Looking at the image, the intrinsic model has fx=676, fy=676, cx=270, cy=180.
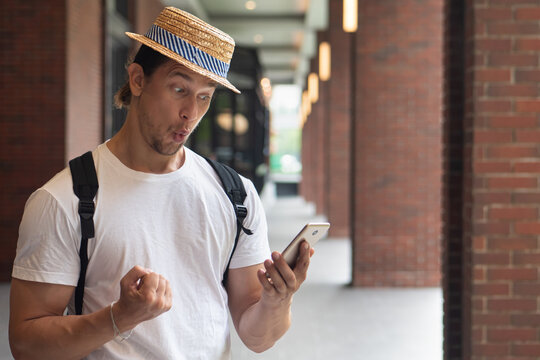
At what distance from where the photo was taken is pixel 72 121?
28.3ft

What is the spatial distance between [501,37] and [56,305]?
108 inches

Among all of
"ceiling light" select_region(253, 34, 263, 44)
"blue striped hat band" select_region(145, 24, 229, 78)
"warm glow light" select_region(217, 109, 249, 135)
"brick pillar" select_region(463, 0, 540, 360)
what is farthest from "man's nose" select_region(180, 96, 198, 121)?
"ceiling light" select_region(253, 34, 263, 44)

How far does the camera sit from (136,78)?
6.14 feet

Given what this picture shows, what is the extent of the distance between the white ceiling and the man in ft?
47.7

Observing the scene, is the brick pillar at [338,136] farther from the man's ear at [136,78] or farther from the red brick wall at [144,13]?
the man's ear at [136,78]

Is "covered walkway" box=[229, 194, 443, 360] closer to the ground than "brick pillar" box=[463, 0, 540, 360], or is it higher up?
closer to the ground

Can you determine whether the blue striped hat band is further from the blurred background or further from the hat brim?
the blurred background

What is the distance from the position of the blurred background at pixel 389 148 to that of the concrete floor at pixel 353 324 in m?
0.03

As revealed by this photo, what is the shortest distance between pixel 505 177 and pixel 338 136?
1070cm

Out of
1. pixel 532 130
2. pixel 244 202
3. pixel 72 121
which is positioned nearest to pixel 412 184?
pixel 72 121

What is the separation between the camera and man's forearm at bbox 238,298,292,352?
74.4 inches

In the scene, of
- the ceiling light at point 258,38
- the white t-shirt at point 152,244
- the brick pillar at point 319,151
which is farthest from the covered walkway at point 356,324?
the ceiling light at point 258,38

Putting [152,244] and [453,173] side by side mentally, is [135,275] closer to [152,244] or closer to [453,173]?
[152,244]

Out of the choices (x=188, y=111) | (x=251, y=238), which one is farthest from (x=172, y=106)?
(x=251, y=238)
